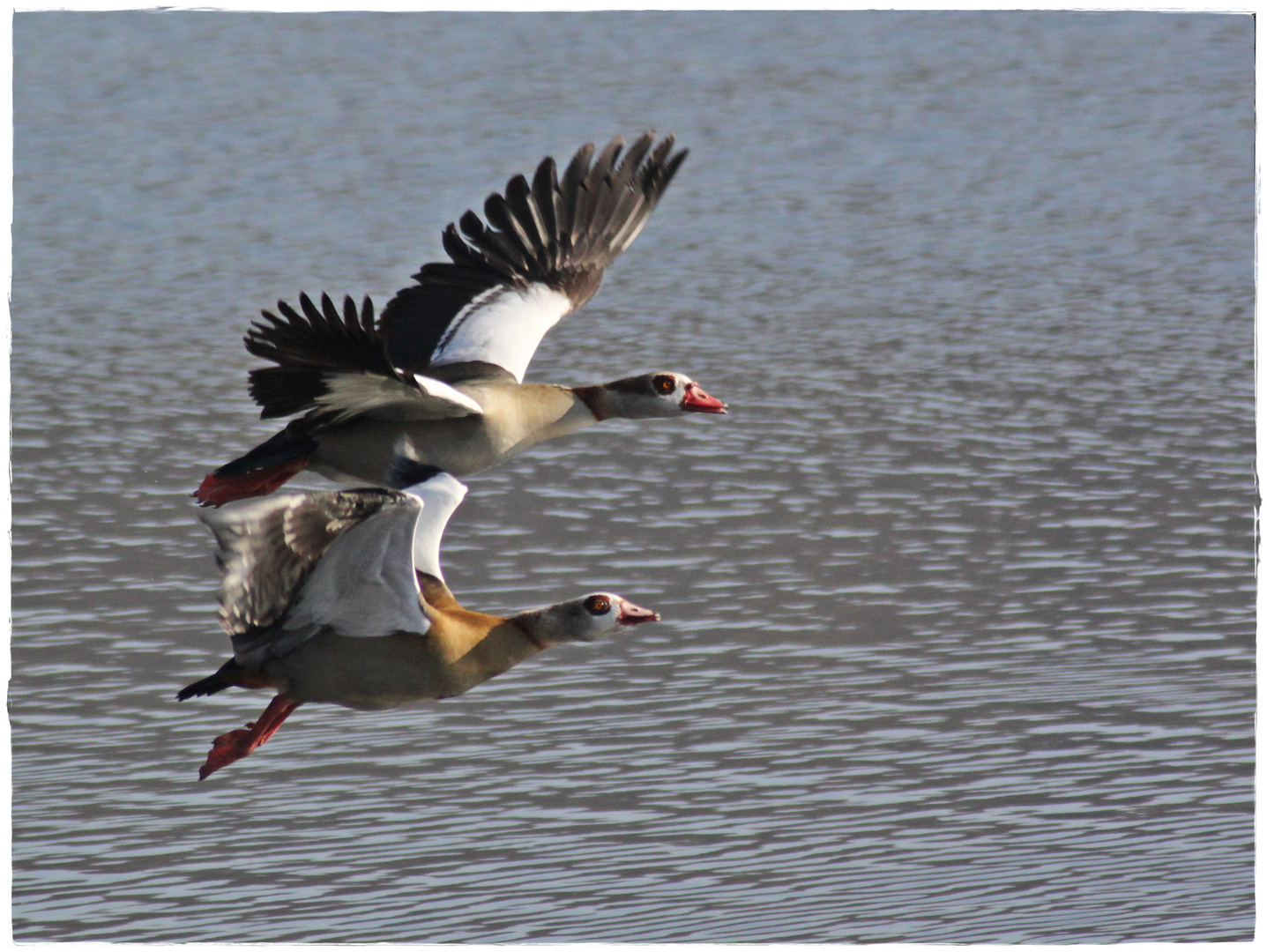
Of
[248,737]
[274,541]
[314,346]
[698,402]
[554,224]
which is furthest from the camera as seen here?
[554,224]

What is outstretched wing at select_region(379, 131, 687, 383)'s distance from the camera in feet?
38.3

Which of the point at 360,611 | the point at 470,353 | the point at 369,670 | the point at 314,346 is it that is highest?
the point at 314,346

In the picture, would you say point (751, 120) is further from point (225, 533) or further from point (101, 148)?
point (225, 533)

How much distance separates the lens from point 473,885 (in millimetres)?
10273

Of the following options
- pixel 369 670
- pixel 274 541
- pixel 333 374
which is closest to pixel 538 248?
pixel 333 374

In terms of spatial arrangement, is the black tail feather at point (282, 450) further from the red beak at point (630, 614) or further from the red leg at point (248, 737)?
the red beak at point (630, 614)

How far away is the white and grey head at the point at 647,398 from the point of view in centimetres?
1082

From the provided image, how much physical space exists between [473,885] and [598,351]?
7.65 m

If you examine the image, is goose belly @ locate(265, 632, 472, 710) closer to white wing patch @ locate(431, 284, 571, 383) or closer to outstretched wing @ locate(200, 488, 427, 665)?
outstretched wing @ locate(200, 488, 427, 665)

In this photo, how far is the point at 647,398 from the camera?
11.0 m

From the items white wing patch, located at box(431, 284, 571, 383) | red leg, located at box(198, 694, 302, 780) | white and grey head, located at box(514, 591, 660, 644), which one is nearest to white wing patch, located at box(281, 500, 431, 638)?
white and grey head, located at box(514, 591, 660, 644)

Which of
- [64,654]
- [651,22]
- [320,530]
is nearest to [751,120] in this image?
[651,22]

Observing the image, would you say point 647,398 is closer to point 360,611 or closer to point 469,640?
point 469,640

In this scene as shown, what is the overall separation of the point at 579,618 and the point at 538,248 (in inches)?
134
